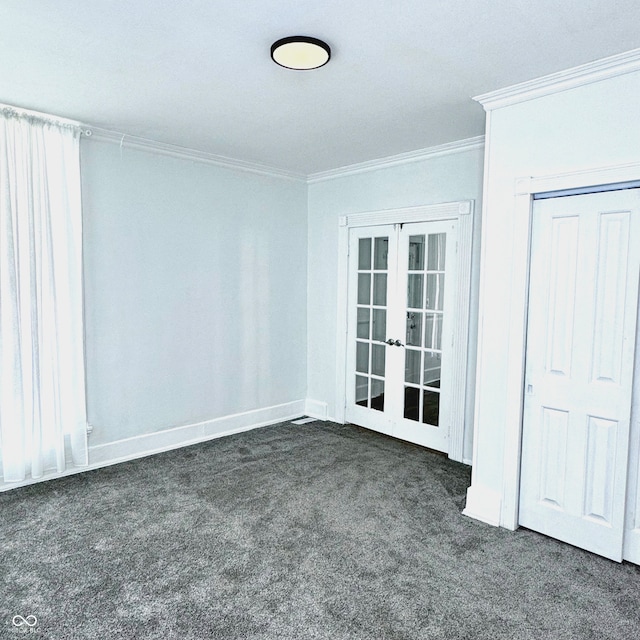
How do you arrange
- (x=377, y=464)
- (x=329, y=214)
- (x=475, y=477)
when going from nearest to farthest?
(x=475, y=477)
(x=377, y=464)
(x=329, y=214)

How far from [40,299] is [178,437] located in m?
1.70

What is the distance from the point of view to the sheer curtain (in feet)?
11.1

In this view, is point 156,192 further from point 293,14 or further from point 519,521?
point 519,521

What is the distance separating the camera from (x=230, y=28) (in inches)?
88.2

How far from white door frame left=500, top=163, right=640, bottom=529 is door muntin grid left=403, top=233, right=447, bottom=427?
1.37 meters

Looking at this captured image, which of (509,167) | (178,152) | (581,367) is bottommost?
(581,367)

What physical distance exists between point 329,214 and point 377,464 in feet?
8.53

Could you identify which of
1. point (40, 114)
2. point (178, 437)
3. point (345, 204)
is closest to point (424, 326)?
point (345, 204)

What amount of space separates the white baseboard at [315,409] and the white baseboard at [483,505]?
231cm

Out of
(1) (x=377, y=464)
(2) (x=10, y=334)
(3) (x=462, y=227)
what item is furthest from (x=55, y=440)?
(3) (x=462, y=227)

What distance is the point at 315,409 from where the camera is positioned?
5441 mm

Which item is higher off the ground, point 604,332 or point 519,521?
point 604,332

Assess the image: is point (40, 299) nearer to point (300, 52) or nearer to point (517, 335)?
point (300, 52)

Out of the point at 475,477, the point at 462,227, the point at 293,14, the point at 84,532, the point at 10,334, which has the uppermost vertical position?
the point at 293,14
